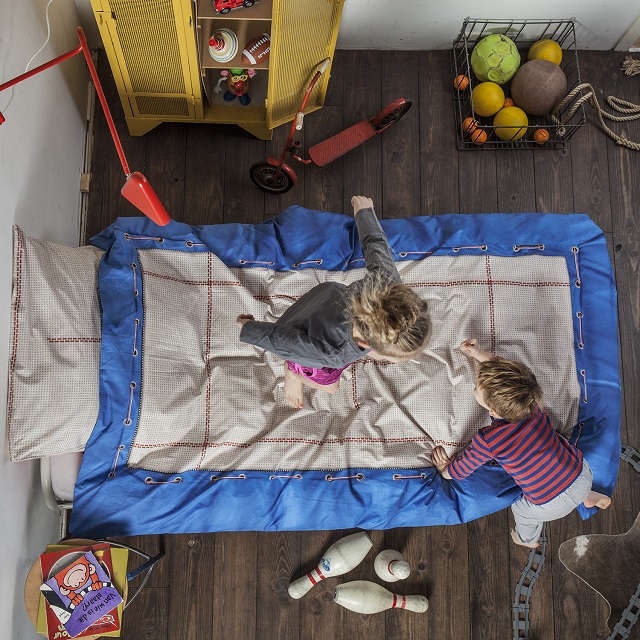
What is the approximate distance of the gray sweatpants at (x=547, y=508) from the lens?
1.85 meters

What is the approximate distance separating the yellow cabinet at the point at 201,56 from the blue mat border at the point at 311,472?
1.63 feet

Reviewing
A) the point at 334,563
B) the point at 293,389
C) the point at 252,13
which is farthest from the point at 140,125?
the point at 334,563

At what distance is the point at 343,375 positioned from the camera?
202 cm

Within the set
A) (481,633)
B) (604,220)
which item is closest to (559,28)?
(604,220)

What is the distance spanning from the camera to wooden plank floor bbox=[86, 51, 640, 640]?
83.5 inches

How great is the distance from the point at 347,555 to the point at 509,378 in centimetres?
90

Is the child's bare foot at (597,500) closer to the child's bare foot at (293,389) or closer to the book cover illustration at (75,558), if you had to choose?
the child's bare foot at (293,389)

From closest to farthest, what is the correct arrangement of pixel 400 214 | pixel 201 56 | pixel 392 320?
1. pixel 392 320
2. pixel 201 56
3. pixel 400 214

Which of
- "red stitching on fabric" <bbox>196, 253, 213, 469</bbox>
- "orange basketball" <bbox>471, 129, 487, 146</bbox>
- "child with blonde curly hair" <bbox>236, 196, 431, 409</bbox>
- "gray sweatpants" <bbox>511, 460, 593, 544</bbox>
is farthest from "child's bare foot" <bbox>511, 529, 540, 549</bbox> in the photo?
"orange basketball" <bbox>471, 129, 487, 146</bbox>

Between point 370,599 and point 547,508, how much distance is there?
712mm

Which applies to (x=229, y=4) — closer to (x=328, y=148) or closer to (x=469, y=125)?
(x=328, y=148)

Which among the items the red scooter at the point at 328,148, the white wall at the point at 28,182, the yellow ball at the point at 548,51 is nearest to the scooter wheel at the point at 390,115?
the red scooter at the point at 328,148

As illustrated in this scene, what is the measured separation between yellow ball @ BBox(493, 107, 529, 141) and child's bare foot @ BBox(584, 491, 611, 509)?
144cm

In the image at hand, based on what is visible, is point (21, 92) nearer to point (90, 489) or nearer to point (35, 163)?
point (35, 163)
